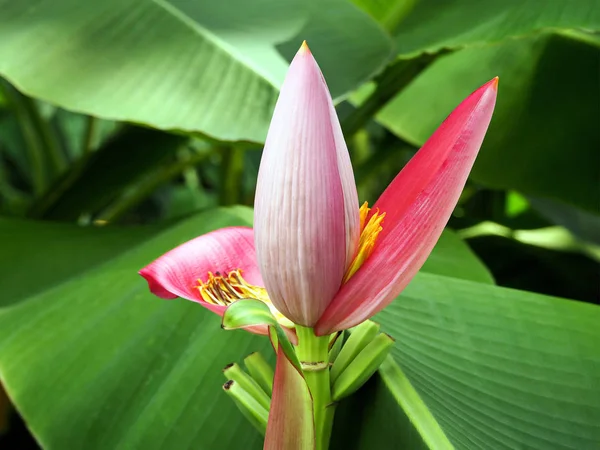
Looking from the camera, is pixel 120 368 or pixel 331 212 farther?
pixel 120 368

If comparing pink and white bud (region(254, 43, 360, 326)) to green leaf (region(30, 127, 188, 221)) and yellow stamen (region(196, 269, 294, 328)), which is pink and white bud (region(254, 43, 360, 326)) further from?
green leaf (region(30, 127, 188, 221))

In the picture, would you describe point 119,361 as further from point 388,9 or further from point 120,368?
point 388,9

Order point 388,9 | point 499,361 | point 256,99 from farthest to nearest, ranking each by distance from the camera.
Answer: point 388,9, point 256,99, point 499,361

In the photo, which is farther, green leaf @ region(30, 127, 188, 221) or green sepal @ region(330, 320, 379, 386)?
green leaf @ region(30, 127, 188, 221)

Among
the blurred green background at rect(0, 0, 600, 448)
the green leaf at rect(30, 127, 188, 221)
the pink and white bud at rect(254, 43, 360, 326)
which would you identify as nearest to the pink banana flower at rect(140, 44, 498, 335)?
the pink and white bud at rect(254, 43, 360, 326)

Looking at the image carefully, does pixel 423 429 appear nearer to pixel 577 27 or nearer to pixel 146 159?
pixel 577 27

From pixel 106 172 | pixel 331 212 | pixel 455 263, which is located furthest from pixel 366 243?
pixel 106 172

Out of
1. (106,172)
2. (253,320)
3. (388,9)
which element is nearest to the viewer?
(253,320)
